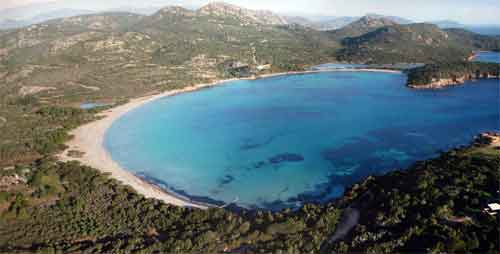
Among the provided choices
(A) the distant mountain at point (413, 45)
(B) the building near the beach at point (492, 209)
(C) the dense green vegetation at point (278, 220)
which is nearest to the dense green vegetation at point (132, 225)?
(C) the dense green vegetation at point (278, 220)

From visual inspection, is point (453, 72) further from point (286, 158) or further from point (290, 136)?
point (286, 158)

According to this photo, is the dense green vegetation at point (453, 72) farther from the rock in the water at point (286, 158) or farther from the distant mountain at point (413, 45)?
the rock in the water at point (286, 158)

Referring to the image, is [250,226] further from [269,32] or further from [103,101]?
[269,32]

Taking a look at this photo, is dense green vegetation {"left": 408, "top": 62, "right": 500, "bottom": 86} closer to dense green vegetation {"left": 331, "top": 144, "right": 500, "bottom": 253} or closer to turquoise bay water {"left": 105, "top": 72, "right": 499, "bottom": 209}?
turquoise bay water {"left": 105, "top": 72, "right": 499, "bottom": 209}

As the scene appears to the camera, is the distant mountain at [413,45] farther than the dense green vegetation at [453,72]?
Yes

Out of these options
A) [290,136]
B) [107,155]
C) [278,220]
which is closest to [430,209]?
[278,220]

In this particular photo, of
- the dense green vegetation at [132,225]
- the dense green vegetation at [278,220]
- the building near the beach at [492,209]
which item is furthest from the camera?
the dense green vegetation at [132,225]

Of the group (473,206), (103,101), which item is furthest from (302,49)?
(473,206)
